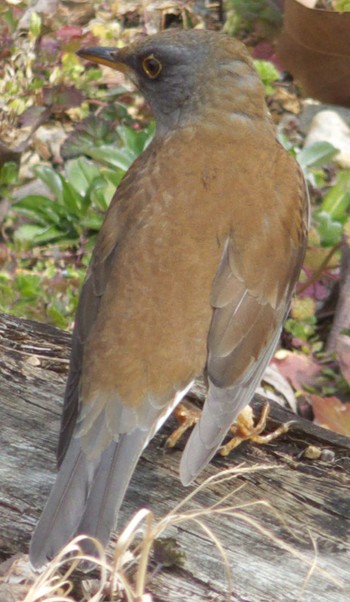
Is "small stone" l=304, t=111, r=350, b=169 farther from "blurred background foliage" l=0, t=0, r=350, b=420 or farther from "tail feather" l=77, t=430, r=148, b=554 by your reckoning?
"tail feather" l=77, t=430, r=148, b=554

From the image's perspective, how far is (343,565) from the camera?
328 centimetres

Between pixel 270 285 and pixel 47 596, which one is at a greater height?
pixel 270 285

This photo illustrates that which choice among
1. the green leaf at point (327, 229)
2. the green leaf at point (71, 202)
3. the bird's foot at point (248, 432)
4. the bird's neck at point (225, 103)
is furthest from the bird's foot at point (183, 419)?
the green leaf at point (71, 202)

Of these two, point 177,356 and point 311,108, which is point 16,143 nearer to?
point 311,108

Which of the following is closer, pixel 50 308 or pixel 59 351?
pixel 59 351

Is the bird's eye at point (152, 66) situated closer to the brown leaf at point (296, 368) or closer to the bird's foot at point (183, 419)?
the bird's foot at point (183, 419)

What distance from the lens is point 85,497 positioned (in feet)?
10.4

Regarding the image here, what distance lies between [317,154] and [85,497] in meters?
3.31

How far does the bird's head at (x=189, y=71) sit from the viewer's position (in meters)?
4.14

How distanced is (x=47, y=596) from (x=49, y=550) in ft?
0.40

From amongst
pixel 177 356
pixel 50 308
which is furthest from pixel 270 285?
pixel 50 308

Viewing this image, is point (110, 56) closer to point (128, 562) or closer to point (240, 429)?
point (240, 429)

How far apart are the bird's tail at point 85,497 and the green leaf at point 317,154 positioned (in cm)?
297

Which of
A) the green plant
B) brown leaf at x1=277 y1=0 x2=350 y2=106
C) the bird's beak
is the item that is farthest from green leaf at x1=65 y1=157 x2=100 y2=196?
the bird's beak
